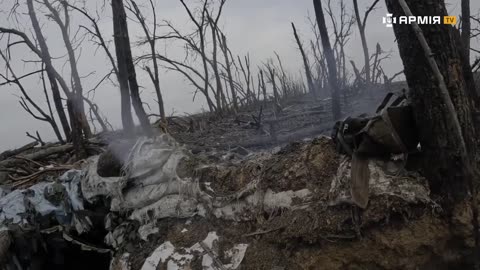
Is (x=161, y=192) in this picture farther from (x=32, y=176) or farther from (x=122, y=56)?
(x=122, y=56)

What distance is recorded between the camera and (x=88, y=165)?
446 centimetres

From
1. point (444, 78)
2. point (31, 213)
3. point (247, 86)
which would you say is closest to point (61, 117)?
point (31, 213)

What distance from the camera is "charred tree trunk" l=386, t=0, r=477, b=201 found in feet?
8.96

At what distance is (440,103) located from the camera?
2.73 metres

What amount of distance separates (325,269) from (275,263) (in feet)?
1.13

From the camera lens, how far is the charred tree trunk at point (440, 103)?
2730 millimetres

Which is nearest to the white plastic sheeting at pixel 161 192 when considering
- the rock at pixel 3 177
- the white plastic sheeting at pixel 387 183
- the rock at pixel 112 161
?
the rock at pixel 112 161

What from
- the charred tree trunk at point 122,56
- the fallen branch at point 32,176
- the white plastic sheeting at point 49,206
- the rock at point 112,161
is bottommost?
the white plastic sheeting at point 49,206

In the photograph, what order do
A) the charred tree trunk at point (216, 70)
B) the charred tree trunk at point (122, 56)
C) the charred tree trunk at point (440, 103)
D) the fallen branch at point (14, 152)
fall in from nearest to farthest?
1. the charred tree trunk at point (440, 103)
2. the charred tree trunk at point (122, 56)
3. the fallen branch at point (14, 152)
4. the charred tree trunk at point (216, 70)

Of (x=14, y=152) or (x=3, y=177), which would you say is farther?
(x=14, y=152)

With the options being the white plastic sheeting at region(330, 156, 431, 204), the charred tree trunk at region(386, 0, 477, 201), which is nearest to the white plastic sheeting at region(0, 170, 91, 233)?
the white plastic sheeting at region(330, 156, 431, 204)

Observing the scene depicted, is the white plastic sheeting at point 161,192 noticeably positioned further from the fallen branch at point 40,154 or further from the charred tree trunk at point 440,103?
the fallen branch at point 40,154

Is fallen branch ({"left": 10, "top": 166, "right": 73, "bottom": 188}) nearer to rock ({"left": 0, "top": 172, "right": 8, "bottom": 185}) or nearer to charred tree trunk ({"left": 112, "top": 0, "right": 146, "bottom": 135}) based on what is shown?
rock ({"left": 0, "top": 172, "right": 8, "bottom": 185})

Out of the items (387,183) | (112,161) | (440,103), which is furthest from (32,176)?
(440,103)
